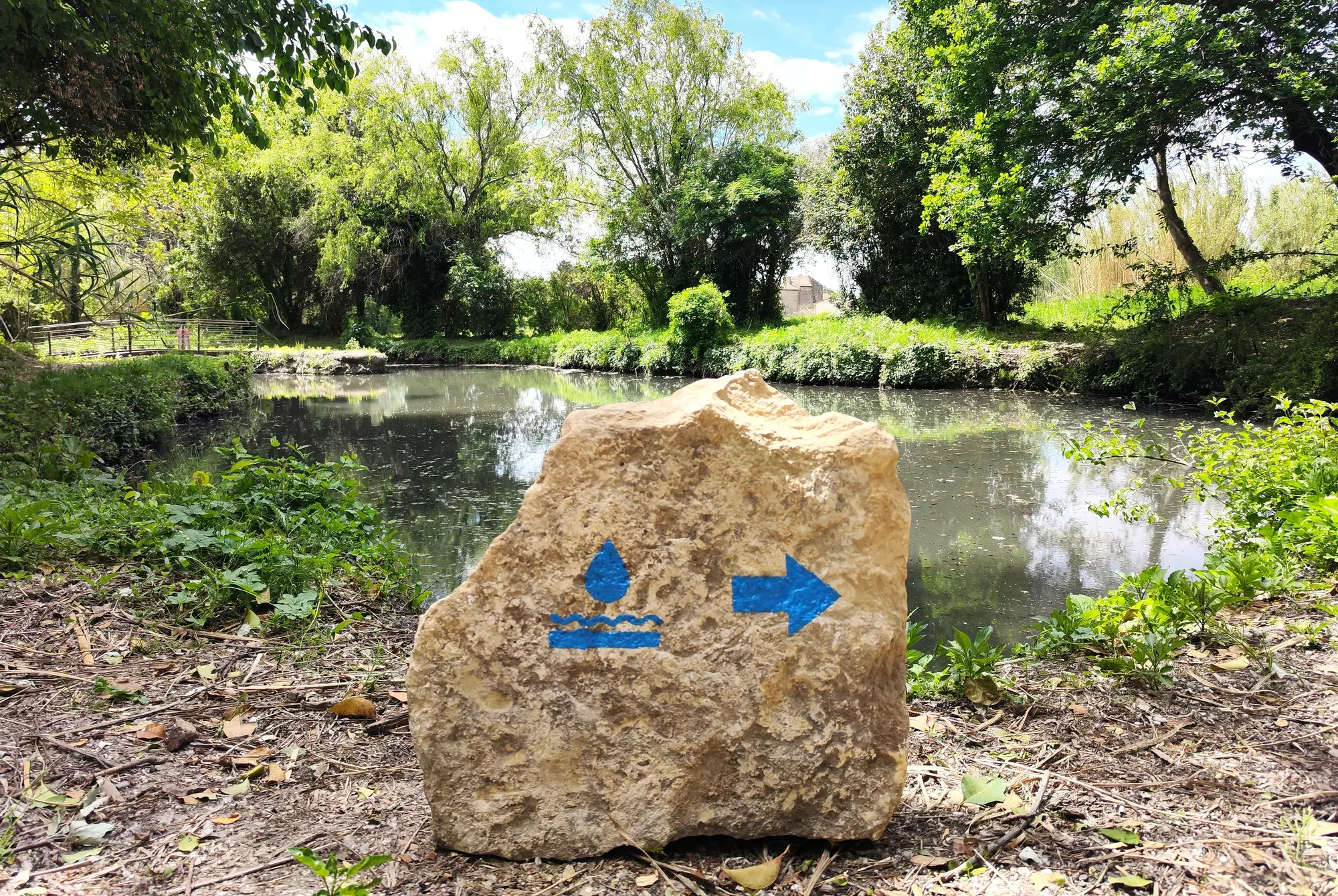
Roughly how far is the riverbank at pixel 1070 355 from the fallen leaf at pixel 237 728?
9.03m

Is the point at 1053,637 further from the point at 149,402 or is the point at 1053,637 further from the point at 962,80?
the point at 962,80

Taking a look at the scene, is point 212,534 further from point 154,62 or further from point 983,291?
point 983,291

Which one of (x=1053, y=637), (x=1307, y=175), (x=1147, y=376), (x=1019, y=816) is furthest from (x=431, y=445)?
(x=1307, y=175)

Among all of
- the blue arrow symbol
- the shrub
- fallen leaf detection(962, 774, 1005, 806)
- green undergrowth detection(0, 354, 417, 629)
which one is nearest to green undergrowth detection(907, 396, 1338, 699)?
fallen leaf detection(962, 774, 1005, 806)

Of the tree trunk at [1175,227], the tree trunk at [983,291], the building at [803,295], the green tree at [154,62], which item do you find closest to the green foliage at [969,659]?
the green tree at [154,62]

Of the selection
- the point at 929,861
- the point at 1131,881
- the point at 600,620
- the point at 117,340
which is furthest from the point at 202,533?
the point at 117,340

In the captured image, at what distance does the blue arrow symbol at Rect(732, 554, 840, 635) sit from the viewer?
192 cm

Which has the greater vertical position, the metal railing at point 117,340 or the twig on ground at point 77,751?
the metal railing at point 117,340

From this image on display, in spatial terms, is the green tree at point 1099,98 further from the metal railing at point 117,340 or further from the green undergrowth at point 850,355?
the metal railing at point 117,340

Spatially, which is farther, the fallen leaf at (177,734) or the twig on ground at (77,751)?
the fallen leaf at (177,734)

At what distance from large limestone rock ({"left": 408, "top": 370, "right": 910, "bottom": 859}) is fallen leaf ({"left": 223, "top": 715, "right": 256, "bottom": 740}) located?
89cm

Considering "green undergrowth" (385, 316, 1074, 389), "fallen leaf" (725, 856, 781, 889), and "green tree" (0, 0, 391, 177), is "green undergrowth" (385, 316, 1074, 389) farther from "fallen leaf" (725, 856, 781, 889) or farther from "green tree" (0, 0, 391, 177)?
"fallen leaf" (725, 856, 781, 889)

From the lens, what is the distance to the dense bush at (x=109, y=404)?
6191 millimetres

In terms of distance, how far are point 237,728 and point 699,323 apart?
18.2 m
